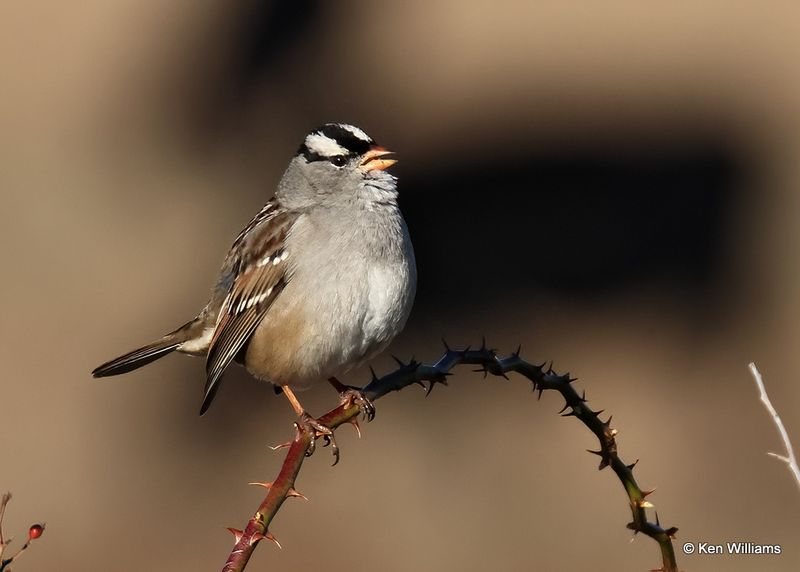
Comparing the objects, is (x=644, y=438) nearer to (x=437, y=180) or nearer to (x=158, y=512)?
(x=437, y=180)

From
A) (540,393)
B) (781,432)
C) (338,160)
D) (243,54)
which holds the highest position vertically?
(781,432)

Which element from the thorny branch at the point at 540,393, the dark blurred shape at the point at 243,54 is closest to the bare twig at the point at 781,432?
the thorny branch at the point at 540,393

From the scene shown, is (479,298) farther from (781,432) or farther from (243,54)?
(781,432)

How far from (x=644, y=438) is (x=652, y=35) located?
2.89 meters

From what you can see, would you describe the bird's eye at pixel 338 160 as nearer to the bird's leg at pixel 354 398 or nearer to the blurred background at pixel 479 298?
the bird's leg at pixel 354 398

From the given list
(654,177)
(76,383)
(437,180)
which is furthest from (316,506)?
(654,177)

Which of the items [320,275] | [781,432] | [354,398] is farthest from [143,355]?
[781,432]

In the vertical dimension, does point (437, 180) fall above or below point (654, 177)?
below

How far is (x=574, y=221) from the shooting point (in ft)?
29.8

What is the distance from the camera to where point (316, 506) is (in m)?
8.93

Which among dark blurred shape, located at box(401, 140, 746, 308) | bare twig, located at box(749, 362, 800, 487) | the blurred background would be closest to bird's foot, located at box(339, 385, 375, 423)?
bare twig, located at box(749, 362, 800, 487)

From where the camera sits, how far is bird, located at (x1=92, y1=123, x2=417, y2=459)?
4.95 m

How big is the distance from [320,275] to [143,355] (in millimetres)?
1227

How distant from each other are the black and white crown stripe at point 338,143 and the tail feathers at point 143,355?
1.09 m
